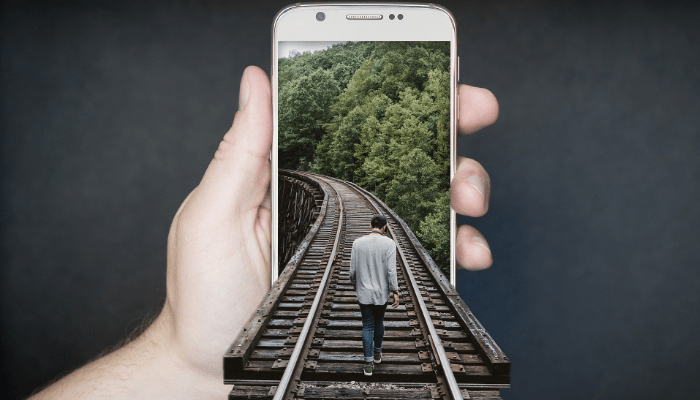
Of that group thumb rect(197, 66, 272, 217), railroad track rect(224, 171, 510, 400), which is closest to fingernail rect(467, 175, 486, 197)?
railroad track rect(224, 171, 510, 400)

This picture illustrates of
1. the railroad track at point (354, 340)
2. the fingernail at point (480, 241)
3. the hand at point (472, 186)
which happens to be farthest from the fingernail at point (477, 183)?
the railroad track at point (354, 340)

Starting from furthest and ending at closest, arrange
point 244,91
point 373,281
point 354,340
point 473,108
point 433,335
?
1. point 473,108
2. point 244,91
3. point 354,340
4. point 433,335
5. point 373,281

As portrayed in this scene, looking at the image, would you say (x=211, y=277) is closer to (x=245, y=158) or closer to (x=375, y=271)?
(x=245, y=158)

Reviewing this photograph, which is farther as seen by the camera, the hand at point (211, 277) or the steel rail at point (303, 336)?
the hand at point (211, 277)

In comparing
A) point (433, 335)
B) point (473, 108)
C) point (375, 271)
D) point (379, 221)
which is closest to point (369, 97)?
point (473, 108)

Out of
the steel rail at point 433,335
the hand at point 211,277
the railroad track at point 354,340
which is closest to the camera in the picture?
the steel rail at point 433,335

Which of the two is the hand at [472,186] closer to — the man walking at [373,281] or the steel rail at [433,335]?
the steel rail at [433,335]
